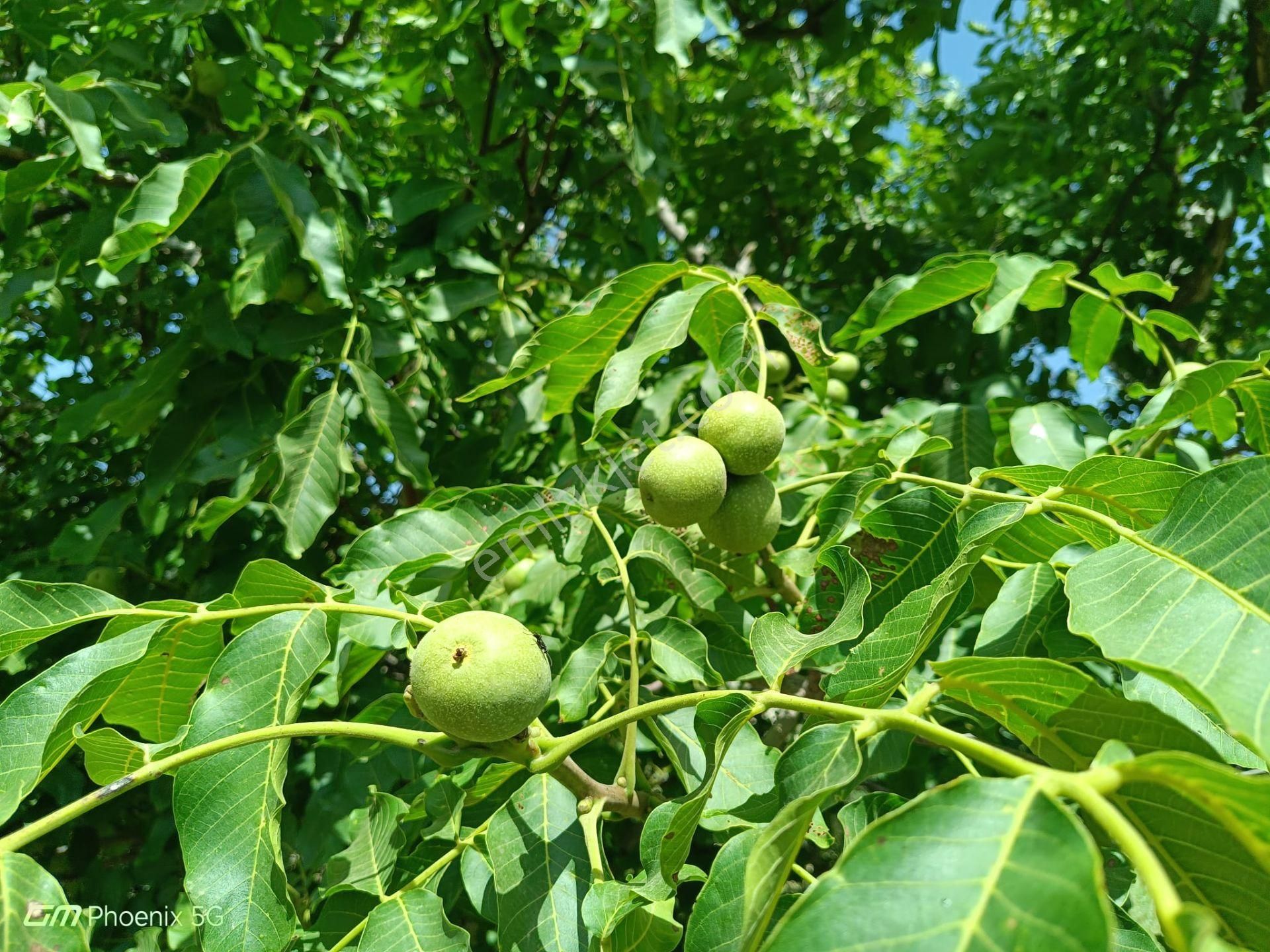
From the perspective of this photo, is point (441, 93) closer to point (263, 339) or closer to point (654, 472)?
point (263, 339)

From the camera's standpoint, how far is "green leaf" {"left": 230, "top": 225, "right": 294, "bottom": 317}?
6.94ft

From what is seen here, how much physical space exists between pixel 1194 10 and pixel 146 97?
3.40 m

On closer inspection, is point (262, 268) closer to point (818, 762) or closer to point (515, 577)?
point (515, 577)

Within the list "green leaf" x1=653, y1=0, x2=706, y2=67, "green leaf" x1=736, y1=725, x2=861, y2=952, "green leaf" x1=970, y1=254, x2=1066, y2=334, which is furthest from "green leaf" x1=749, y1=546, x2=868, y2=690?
"green leaf" x1=653, y1=0, x2=706, y2=67

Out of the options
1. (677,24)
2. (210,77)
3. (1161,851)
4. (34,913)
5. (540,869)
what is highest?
(677,24)

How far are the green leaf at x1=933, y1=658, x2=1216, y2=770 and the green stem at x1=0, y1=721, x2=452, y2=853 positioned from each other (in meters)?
0.69

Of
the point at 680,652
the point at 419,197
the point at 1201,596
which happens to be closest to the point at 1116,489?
the point at 1201,596

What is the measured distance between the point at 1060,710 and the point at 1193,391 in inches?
40.0

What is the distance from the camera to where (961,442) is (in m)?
1.96

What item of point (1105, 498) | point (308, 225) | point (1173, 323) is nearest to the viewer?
point (1105, 498)

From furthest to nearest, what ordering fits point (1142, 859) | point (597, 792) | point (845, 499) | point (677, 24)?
point (677, 24) → point (845, 499) → point (597, 792) → point (1142, 859)

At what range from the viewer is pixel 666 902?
40.9 inches

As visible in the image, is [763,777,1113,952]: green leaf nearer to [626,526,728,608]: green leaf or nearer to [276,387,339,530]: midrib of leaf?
[626,526,728,608]: green leaf

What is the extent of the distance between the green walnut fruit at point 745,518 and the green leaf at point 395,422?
93 cm
